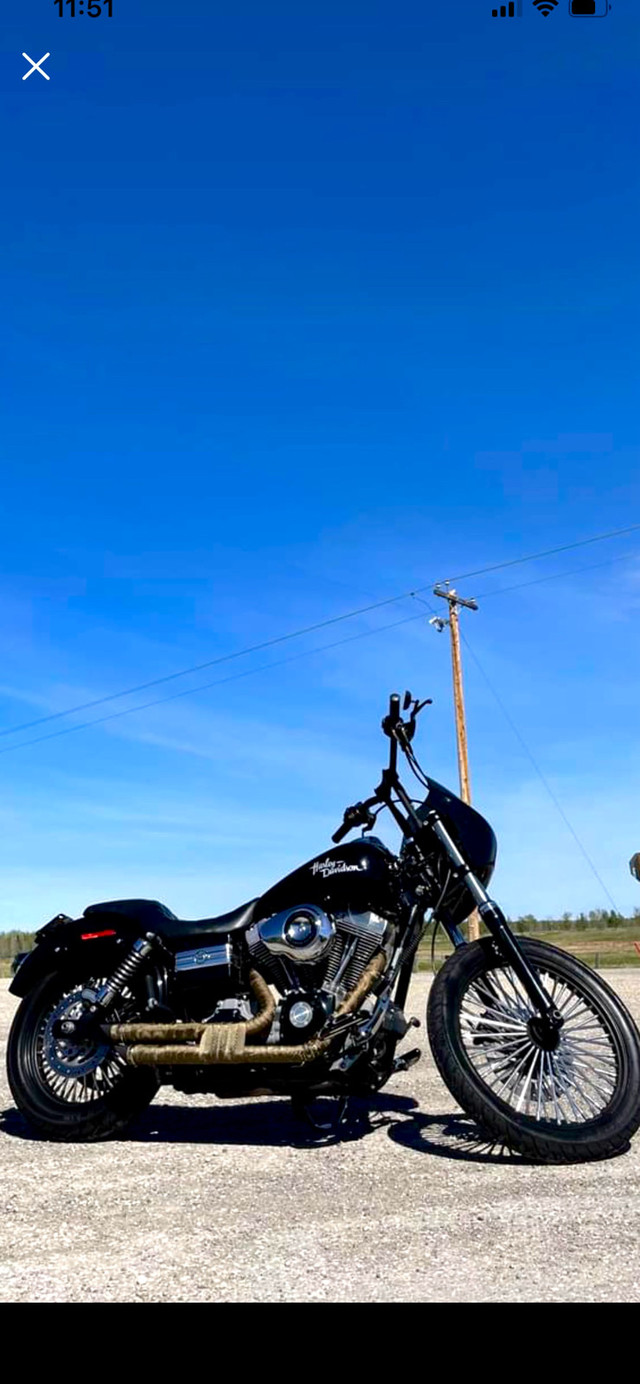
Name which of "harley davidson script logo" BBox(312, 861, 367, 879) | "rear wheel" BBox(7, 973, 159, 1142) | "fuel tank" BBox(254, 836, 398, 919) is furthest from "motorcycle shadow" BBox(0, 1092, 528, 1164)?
"harley davidson script logo" BBox(312, 861, 367, 879)

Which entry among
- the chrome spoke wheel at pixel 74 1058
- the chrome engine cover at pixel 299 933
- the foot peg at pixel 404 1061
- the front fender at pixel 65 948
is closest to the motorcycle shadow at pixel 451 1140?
the foot peg at pixel 404 1061

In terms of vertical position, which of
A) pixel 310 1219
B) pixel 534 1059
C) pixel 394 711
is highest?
pixel 394 711

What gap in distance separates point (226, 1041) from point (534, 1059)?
1.48m

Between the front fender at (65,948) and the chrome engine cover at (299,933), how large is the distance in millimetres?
952

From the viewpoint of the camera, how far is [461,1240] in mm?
3672

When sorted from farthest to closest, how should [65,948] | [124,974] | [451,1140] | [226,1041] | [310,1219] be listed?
[65,948]
[124,974]
[451,1140]
[226,1041]
[310,1219]

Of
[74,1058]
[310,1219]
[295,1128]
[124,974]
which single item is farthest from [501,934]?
[74,1058]

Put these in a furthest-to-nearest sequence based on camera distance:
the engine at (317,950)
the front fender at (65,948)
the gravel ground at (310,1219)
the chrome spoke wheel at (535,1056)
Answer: the front fender at (65,948) < the engine at (317,950) < the chrome spoke wheel at (535,1056) < the gravel ground at (310,1219)

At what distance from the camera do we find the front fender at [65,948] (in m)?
5.84

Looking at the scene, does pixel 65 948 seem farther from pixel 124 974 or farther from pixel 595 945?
pixel 595 945

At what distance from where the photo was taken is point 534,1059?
16.6 ft

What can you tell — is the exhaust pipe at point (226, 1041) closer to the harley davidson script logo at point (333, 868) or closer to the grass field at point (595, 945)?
the harley davidson script logo at point (333, 868)
